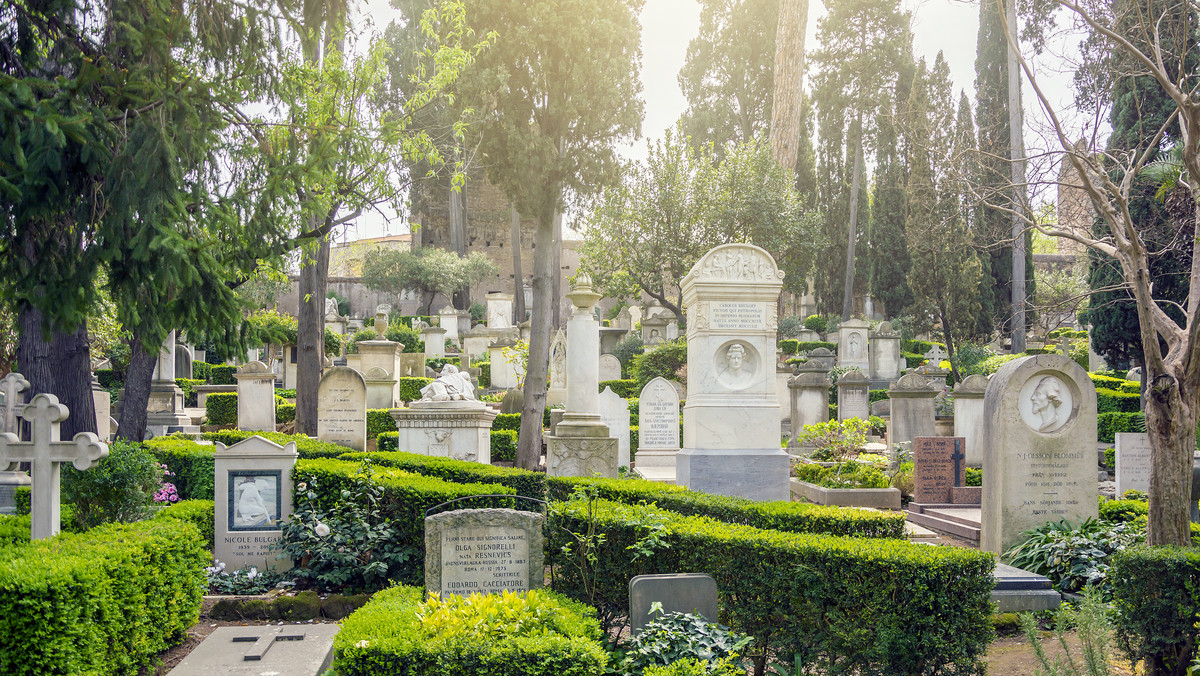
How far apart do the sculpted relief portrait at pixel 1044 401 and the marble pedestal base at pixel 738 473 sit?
279 centimetres

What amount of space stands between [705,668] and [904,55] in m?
35.7

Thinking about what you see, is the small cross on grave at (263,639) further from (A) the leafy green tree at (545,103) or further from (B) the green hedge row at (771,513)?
(A) the leafy green tree at (545,103)

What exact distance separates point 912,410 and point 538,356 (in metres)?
6.54

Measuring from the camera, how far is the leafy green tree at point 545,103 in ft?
40.9

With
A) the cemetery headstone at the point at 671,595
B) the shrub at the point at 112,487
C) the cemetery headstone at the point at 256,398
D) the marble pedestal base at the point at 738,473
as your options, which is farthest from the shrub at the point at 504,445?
the cemetery headstone at the point at 671,595

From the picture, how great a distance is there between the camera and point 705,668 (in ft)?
13.2

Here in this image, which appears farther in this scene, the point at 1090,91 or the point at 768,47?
the point at 768,47

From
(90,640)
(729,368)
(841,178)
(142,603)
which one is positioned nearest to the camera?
(90,640)

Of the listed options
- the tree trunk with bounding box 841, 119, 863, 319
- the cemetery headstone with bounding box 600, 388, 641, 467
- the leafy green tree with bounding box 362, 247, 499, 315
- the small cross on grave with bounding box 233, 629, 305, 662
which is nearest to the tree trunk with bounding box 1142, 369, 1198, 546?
the small cross on grave with bounding box 233, 629, 305, 662

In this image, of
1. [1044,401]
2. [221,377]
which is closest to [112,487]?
[1044,401]

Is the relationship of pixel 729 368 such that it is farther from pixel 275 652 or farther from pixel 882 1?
pixel 882 1

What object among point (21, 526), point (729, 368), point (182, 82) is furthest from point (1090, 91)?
point (21, 526)

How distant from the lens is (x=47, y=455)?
5227 millimetres

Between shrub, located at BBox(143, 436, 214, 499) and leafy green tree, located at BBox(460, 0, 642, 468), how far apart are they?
15.4ft
